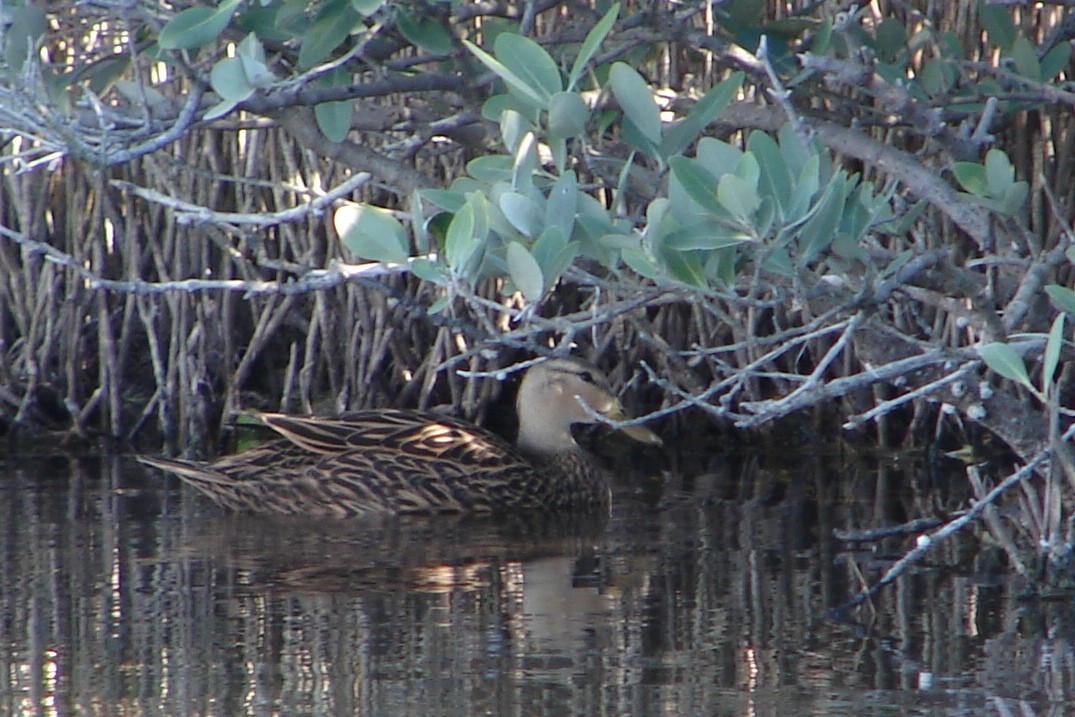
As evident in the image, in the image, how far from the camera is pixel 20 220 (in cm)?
635

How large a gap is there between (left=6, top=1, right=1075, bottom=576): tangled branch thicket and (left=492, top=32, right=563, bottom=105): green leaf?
80 mm

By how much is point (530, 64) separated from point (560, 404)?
3.17 metres

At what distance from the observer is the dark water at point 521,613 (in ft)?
10.6

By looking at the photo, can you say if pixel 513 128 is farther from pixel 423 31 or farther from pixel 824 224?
pixel 423 31

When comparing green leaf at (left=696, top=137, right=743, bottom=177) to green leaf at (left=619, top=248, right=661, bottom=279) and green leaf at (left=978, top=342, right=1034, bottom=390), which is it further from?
green leaf at (left=978, top=342, right=1034, bottom=390)

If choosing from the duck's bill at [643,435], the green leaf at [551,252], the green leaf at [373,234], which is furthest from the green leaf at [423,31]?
the duck's bill at [643,435]

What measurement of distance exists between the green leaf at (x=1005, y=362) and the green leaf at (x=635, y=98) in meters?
0.68

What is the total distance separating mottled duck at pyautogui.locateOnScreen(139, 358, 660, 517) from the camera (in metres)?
5.68

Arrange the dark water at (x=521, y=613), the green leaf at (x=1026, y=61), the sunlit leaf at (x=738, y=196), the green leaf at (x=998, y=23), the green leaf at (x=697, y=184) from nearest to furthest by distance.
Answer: the sunlit leaf at (x=738, y=196), the green leaf at (x=697, y=184), the dark water at (x=521, y=613), the green leaf at (x=1026, y=61), the green leaf at (x=998, y=23)

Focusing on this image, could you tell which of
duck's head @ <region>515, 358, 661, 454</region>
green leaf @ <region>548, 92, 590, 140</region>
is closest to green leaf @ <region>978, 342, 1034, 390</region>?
green leaf @ <region>548, 92, 590, 140</region>

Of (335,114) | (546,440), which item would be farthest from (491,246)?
(546,440)

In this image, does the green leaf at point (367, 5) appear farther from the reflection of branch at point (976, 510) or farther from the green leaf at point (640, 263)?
the reflection of branch at point (976, 510)

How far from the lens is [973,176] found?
340cm

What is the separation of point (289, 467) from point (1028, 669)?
3.03 meters
